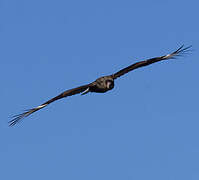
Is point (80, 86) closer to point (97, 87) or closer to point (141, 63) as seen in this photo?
→ point (97, 87)

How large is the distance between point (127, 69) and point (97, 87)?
2736 millimetres

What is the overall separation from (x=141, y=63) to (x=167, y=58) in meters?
1.75

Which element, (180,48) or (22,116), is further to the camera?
(180,48)

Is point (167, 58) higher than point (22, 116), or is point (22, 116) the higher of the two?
point (167, 58)

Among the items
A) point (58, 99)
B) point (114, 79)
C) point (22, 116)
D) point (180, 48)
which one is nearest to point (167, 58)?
point (180, 48)

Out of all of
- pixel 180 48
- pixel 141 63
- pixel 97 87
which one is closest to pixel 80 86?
pixel 97 87

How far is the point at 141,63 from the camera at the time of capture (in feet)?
121

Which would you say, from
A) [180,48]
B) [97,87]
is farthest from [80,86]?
[180,48]

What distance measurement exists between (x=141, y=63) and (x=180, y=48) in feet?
8.60

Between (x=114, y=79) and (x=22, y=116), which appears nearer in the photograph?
(x=22, y=116)

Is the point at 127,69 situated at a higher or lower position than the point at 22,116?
higher

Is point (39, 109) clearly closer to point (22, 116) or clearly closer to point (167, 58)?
point (22, 116)

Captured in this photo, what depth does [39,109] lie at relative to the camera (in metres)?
34.8

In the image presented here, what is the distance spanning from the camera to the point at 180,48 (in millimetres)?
35969
